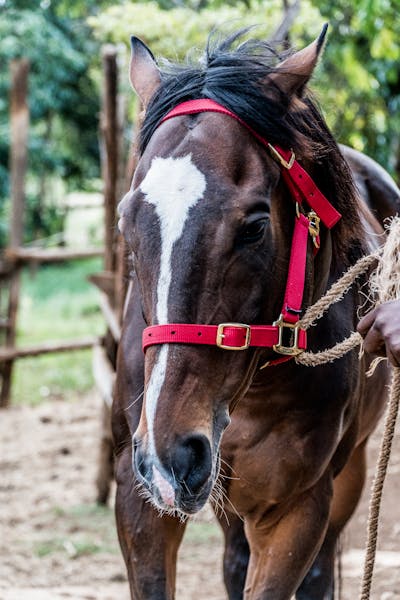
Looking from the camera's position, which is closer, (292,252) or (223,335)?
(223,335)

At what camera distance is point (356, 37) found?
7332mm

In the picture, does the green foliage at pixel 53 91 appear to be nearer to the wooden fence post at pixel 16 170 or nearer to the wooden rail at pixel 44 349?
the wooden fence post at pixel 16 170

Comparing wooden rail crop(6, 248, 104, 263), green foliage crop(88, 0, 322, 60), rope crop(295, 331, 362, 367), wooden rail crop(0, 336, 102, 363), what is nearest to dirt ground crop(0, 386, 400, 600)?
wooden rail crop(0, 336, 102, 363)

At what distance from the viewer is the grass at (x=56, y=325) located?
10.1m

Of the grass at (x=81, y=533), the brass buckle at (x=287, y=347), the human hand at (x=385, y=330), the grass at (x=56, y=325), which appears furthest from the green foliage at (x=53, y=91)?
the human hand at (x=385, y=330)

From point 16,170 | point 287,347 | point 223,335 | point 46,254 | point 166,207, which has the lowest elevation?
point 46,254

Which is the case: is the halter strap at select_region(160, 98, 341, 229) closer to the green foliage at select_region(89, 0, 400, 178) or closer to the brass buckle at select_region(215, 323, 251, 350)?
the brass buckle at select_region(215, 323, 251, 350)

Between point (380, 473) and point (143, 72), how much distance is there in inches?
50.5

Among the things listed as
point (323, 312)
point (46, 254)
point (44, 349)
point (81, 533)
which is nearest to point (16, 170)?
point (46, 254)

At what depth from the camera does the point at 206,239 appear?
1989 millimetres

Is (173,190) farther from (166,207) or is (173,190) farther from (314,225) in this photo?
(314,225)

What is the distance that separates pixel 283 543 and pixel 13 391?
7.66 meters

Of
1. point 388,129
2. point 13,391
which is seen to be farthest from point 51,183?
point 388,129

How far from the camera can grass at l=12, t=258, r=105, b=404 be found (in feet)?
33.3
